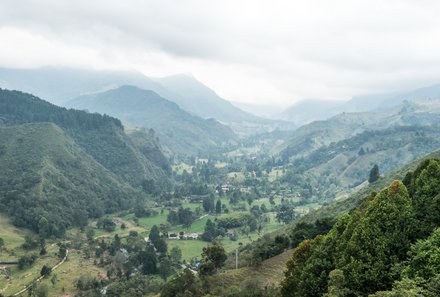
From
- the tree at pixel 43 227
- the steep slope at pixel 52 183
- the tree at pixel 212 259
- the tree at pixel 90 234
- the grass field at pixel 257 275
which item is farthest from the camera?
the steep slope at pixel 52 183

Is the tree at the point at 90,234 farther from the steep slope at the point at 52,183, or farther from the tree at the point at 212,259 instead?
the tree at the point at 212,259

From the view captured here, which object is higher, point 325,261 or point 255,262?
point 325,261

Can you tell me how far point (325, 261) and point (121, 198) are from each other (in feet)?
467

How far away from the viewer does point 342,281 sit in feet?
98.8

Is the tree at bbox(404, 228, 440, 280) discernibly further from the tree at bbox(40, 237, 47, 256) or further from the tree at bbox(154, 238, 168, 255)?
the tree at bbox(40, 237, 47, 256)

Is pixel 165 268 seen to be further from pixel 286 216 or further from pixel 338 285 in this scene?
pixel 338 285

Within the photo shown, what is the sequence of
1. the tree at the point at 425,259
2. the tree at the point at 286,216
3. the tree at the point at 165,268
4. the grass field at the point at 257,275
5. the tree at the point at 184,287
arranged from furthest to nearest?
the tree at the point at 286,216, the tree at the point at 165,268, the grass field at the point at 257,275, the tree at the point at 184,287, the tree at the point at 425,259

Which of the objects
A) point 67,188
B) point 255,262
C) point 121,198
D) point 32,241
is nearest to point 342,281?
point 255,262

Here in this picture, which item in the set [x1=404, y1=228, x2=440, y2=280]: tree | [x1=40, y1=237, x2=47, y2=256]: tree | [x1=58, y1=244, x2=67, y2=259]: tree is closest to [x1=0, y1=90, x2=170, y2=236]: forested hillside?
[x1=40, y1=237, x2=47, y2=256]: tree

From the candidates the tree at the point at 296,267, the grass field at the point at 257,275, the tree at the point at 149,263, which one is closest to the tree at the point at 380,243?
the tree at the point at 296,267

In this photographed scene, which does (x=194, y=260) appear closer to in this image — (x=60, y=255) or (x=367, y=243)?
(x=60, y=255)

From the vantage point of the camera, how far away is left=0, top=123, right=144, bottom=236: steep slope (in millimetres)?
129625

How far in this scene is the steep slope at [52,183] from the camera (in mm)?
129625

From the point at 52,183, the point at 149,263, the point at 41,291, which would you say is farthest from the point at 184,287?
the point at 52,183
